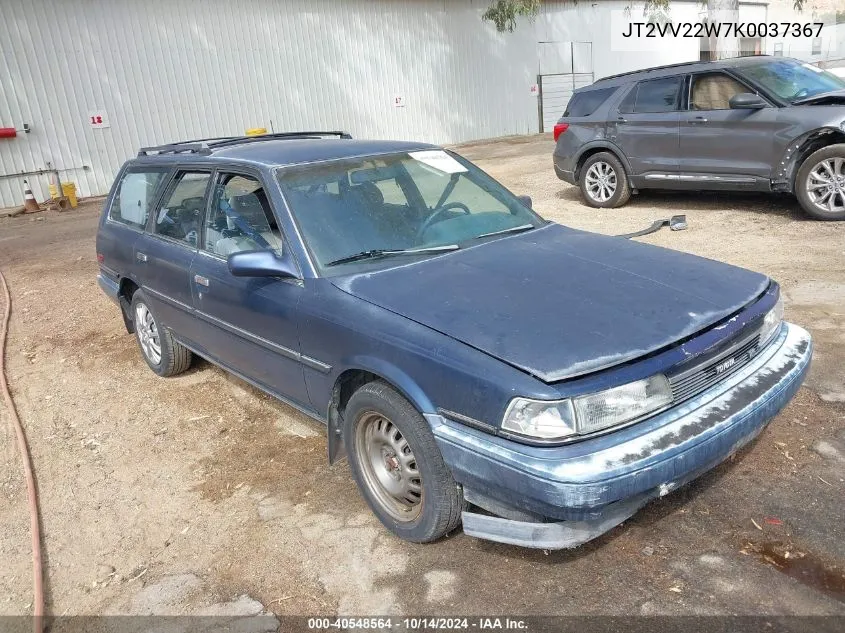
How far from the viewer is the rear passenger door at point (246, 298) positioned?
330 centimetres

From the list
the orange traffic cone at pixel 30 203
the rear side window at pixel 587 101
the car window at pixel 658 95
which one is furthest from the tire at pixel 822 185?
the orange traffic cone at pixel 30 203

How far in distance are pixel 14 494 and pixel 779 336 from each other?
4016mm

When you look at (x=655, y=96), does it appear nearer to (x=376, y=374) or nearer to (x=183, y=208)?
(x=183, y=208)

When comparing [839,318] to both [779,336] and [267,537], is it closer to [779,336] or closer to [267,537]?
[779,336]

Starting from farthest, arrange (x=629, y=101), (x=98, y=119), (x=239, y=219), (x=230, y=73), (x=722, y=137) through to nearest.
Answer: (x=230, y=73), (x=98, y=119), (x=629, y=101), (x=722, y=137), (x=239, y=219)

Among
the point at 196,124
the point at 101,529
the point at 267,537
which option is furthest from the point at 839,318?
the point at 196,124

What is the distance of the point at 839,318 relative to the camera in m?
4.74

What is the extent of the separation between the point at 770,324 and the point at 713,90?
5872mm

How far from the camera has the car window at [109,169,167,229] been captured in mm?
4665

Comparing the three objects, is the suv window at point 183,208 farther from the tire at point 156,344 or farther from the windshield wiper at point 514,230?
the windshield wiper at point 514,230

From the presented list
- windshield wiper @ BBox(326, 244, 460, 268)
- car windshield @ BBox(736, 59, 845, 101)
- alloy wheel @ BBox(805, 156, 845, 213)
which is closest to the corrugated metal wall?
car windshield @ BBox(736, 59, 845, 101)

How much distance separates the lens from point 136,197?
16.2ft

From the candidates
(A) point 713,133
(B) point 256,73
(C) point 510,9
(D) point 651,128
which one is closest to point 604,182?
(D) point 651,128

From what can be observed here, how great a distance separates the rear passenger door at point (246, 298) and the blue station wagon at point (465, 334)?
13 millimetres
